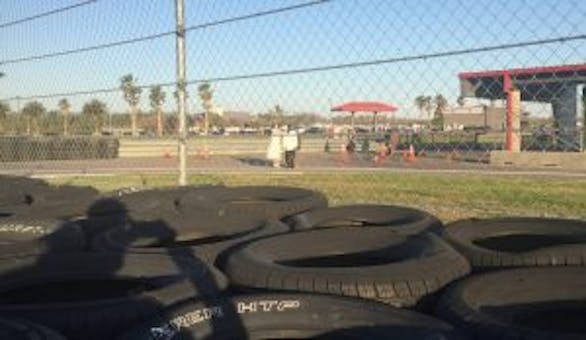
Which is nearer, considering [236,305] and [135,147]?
[236,305]

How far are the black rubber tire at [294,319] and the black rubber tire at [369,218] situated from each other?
1.94 meters

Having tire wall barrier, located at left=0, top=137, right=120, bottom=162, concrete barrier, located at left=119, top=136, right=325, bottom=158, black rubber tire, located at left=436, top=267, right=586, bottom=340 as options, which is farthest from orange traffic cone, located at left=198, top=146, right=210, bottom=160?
black rubber tire, located at left=436, top=267, right=586, bottom=340

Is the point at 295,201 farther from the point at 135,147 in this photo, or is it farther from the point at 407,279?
the point at 135,147

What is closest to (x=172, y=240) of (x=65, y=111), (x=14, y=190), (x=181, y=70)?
(x=14, y=190)

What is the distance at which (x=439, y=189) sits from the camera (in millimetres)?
14328

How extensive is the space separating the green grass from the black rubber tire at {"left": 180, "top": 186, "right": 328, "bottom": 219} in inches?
124

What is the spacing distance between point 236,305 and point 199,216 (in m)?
2.35

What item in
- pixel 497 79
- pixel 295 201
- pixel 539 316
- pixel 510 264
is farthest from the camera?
pixel 497 79

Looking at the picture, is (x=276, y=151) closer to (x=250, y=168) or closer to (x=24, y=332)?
(x=250, y=168)

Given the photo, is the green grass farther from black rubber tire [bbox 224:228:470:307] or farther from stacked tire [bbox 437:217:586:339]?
stacked tire [bbox 437:217:586:339]

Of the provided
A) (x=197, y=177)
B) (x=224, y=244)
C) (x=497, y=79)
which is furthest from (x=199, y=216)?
(x=197, y=177)

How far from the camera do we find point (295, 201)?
19.5ft

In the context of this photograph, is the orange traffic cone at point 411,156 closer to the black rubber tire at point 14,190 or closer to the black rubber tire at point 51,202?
the black rubber tire at point 14,190

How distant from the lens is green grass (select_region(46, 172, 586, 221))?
10.6 meters
